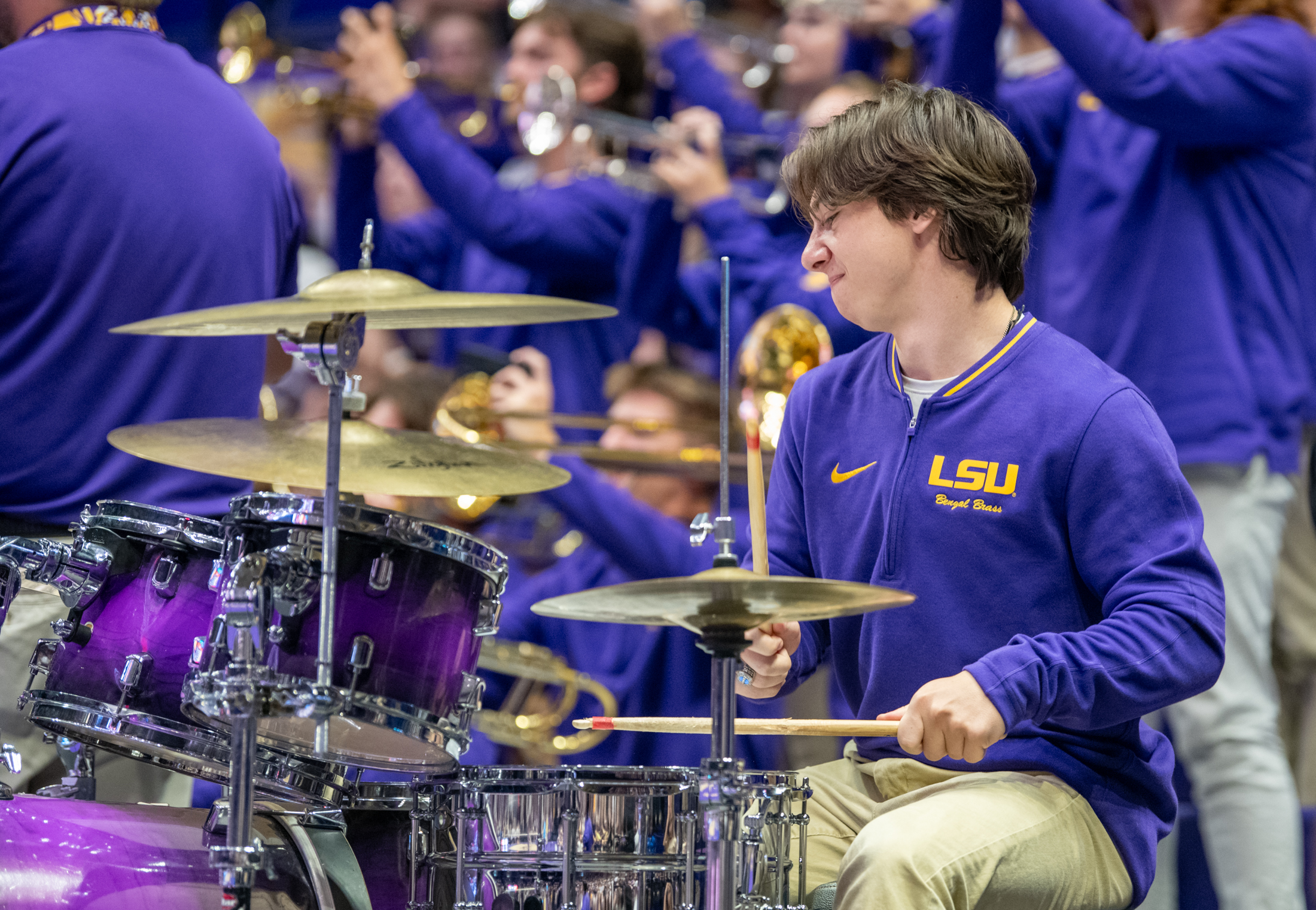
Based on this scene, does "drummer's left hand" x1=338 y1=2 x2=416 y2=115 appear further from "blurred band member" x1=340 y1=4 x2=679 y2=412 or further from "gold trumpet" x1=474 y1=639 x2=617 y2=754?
"gold trumpet" x1=474 y1=639 x2=617 y2=754

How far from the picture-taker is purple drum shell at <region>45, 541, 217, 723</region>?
2334 millimetres

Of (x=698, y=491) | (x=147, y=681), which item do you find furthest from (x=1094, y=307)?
(x=147, y=681)

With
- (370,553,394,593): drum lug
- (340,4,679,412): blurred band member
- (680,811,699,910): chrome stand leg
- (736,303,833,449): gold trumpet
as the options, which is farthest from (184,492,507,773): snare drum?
(340,4,679,412): blurred band member

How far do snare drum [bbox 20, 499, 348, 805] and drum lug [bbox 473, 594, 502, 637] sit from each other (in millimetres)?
355

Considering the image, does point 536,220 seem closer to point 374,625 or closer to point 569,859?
point 374,625

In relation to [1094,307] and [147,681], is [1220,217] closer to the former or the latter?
[1094,307]

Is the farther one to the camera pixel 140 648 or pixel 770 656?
pixel 140 648

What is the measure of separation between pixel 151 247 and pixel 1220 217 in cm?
207

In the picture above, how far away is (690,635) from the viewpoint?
13.0 ft

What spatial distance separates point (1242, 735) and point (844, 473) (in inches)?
44.3

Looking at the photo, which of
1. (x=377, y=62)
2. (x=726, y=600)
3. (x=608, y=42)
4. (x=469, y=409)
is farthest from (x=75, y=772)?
(x=608, y=42)

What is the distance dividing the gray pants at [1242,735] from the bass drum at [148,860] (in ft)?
5.08

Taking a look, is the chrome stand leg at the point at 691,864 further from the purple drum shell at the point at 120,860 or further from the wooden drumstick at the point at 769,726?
the purple drum shell at the point at 120,860

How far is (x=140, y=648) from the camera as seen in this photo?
2.36 m
